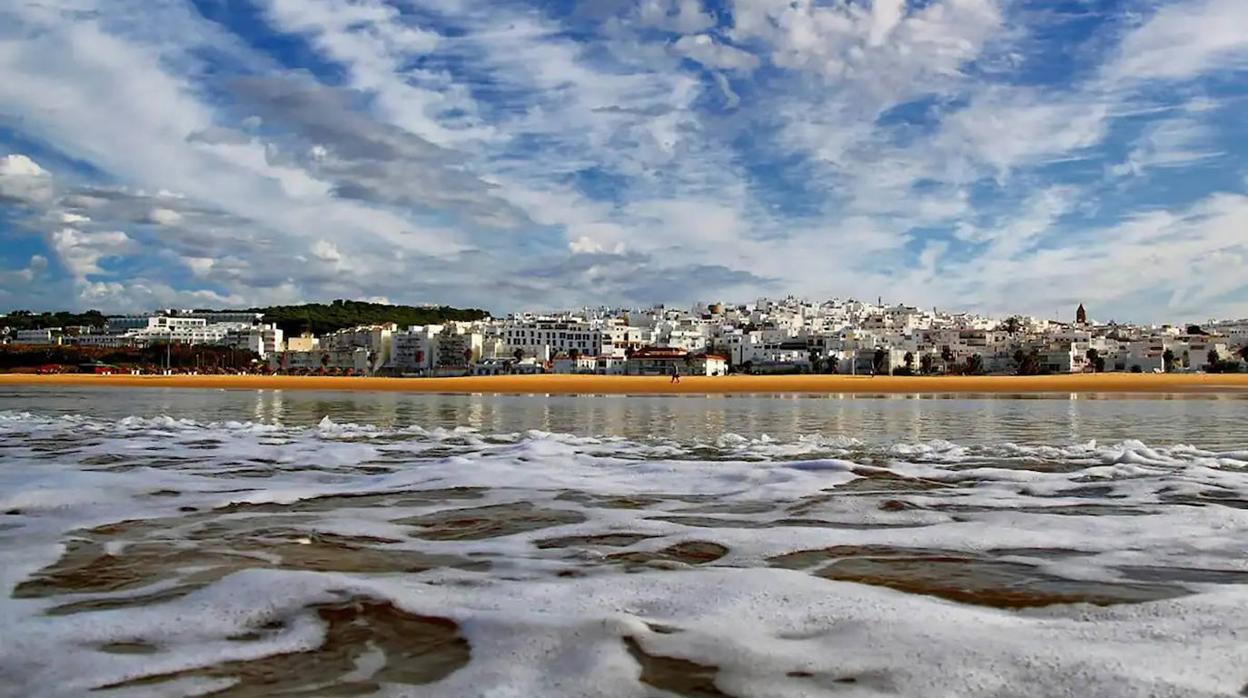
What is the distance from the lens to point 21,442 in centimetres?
1237

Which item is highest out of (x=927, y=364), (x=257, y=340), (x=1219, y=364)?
(x=257, y=340)

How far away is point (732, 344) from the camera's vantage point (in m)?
122

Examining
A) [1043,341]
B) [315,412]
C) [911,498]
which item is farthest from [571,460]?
[1043,341]

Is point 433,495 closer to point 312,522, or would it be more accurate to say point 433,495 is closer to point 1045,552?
point 312,522

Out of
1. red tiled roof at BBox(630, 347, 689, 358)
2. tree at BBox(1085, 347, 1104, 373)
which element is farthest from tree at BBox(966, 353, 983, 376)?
red tiled roof at BBox(630, 347, 689, 358)

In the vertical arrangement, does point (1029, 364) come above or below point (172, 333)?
below

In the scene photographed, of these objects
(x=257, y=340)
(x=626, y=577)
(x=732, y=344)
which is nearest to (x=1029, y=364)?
(x=732, y=344)

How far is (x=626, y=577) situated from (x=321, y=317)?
175 meters

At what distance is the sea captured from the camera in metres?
3.13

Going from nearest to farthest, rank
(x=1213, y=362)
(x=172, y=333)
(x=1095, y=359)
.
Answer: (x=1213, y=362)
(x=1095, y=359)
(x=172, y=333)

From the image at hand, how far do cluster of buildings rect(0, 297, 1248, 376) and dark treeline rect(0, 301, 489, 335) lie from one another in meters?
8.65

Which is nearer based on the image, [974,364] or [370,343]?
[974,364]

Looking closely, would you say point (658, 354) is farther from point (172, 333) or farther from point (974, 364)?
point (172, 333)

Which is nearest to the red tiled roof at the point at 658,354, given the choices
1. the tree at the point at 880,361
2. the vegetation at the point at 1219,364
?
the tree at the point at 880,361
